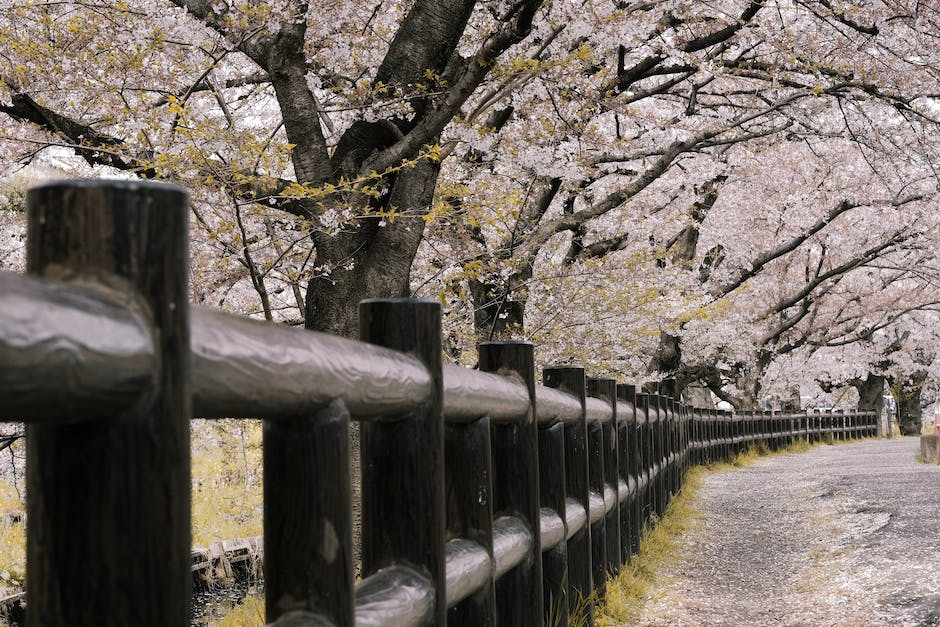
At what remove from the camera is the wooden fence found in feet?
3.08

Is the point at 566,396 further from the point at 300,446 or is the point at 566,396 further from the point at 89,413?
the point at 89,413

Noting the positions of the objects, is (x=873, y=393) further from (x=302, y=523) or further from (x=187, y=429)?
(x=187, y=429)

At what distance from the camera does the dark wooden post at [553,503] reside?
3.81 meters

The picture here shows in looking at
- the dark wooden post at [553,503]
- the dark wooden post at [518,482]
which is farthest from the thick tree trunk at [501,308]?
the dark wooden post at [518,482]

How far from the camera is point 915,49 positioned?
991cm

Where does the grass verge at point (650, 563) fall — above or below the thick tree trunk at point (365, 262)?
below

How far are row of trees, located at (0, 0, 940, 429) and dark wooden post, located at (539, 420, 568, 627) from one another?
252 centimetres

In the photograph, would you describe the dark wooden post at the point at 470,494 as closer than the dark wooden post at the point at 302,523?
No

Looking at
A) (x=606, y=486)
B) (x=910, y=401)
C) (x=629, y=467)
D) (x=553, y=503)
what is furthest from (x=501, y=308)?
(x=910, y=401)

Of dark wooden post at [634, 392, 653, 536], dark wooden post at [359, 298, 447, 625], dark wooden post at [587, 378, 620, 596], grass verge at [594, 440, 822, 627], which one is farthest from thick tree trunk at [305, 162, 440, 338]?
dark wooden post at [359, 298, 447, 625]

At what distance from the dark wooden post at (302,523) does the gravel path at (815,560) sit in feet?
11.3

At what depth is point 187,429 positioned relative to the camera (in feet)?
3.48

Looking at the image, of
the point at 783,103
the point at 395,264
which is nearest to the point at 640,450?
the point at 395,264

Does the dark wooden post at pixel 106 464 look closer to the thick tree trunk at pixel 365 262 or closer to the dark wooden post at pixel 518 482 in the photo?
the dark wooden post at pixel 518 482
